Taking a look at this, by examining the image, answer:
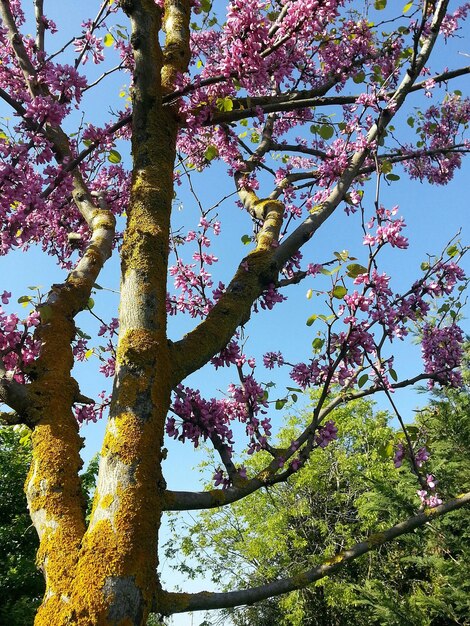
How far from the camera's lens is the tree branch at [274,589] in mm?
2213

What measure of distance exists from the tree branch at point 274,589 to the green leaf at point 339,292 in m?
1.32

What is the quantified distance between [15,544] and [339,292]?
17697 mm

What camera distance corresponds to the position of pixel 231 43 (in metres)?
3.32

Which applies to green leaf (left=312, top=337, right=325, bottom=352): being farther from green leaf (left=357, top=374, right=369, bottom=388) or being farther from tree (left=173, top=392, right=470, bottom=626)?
tree (left=173, top=392, right=470, bottom=626)

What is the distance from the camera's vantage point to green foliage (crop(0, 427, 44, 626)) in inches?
599

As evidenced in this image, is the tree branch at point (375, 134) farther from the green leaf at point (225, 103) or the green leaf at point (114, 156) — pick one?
the green leaf at point (114, 156)

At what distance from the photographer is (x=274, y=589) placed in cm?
246

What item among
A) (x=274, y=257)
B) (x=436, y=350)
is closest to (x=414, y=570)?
(x=436, y=350)

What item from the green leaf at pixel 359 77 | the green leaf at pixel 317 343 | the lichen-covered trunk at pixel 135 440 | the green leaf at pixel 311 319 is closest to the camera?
the lichen-covered trunk at pixel 135 440

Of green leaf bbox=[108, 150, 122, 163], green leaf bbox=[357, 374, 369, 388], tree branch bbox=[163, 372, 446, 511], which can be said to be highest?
green leaf bbox=[108, 150, 122, 163]


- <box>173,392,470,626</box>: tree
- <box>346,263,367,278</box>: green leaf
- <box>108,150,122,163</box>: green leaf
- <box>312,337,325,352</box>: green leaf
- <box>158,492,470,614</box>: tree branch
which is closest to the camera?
<box>158,492,470,614</box>: tree branch

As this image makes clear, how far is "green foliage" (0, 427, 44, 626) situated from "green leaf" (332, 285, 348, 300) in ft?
48.2

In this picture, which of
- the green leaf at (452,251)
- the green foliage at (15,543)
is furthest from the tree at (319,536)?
the green leaf at (452,251)

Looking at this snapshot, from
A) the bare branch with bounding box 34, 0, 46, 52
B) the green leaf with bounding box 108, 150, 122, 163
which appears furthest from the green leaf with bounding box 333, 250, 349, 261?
the bare branch with bounding box 34, 0, 46, 52
